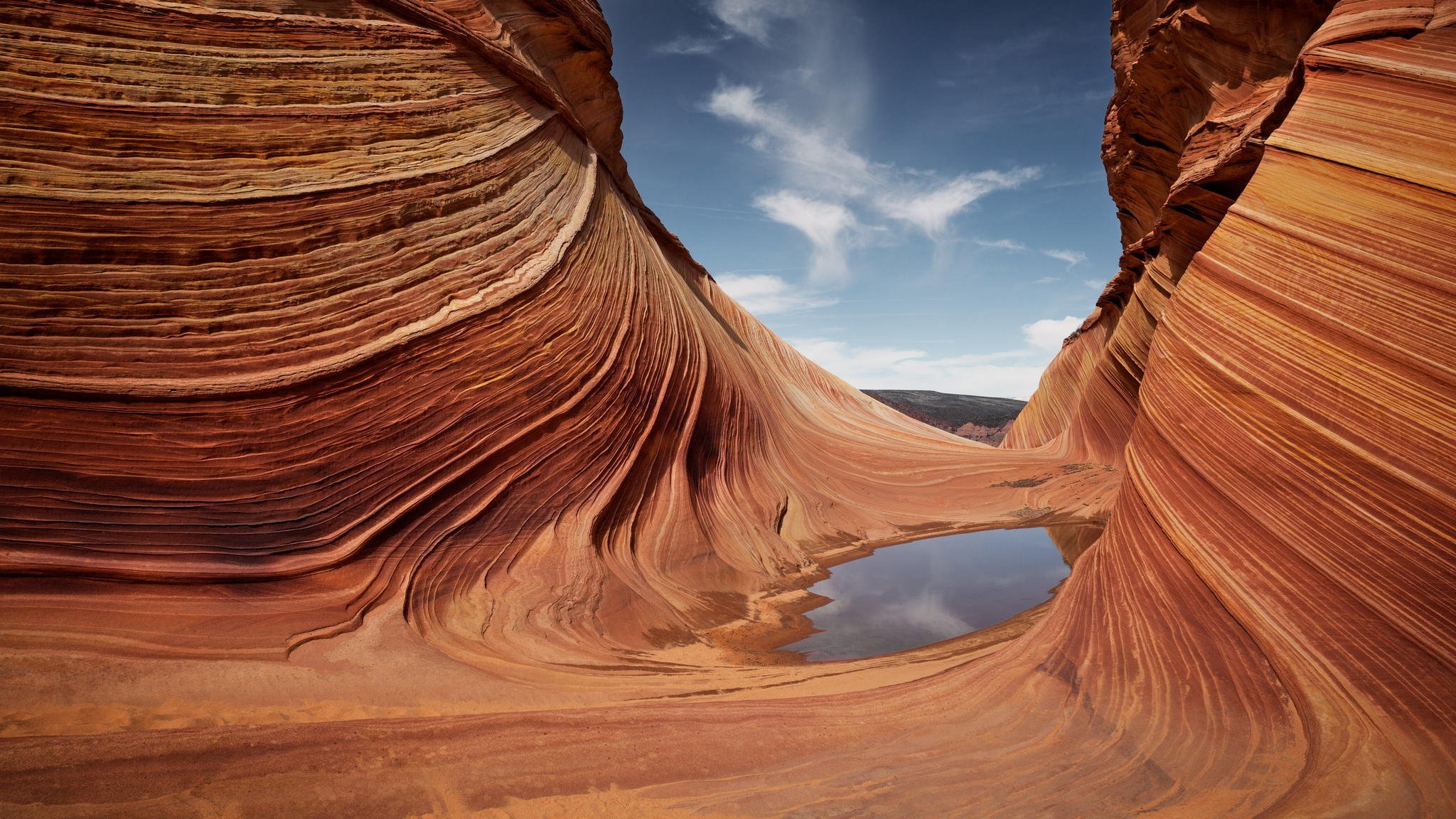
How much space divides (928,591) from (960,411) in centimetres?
3292

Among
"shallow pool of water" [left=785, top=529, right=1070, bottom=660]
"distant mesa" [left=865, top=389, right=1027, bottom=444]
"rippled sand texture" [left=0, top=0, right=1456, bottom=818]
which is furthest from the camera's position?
"distant mesa" [left=865, top=389, right=1027, bottom=444]

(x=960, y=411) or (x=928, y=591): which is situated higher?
(x=960, y=411)

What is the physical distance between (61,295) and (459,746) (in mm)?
2847

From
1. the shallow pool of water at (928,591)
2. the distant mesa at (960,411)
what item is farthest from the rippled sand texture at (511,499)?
the distant mesa at (960,411)

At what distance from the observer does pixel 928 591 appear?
5.18 metres

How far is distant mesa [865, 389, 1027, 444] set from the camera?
1264 inches

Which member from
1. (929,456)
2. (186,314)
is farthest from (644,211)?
(186,314)

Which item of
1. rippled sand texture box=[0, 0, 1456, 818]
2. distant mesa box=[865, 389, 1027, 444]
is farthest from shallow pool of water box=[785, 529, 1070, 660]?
distant mesa box=[865, 389, 1027, 444]

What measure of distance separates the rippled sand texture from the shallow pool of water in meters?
0.41

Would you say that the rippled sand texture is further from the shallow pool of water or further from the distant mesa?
the distant mesa

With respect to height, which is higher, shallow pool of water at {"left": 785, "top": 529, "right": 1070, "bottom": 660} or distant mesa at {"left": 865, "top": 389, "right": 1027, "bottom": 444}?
distant mesa at {"left": 865, "top": 389, "right": 1027, "bottom": 444}

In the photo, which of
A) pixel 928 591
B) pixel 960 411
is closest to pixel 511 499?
pixel 928 591

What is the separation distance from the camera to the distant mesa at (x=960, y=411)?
1264 inches

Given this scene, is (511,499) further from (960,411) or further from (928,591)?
(960,411)
